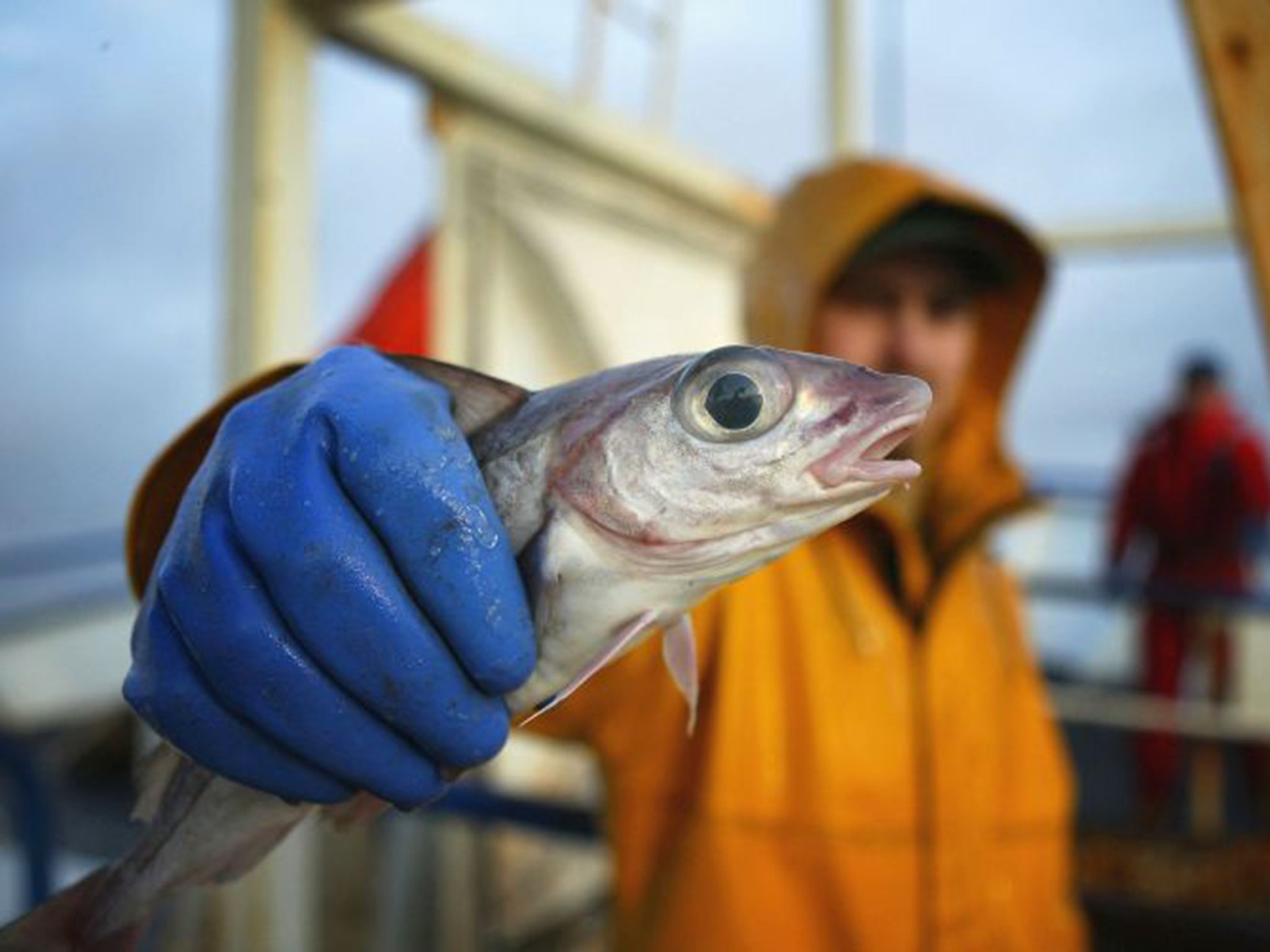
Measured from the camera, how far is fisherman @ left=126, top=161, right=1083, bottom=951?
2.67 feet

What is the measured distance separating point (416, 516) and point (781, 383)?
13.1 inches

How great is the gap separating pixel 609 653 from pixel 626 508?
0.41ft

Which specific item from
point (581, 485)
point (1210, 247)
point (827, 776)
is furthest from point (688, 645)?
point (1210, 247)

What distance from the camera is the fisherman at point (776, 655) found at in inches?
32.1

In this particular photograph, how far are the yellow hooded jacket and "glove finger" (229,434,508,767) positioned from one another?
0.72 m

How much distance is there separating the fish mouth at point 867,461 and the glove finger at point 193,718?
522mm

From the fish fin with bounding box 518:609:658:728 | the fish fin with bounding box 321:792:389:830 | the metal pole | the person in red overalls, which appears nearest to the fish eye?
the fish fin with bounding box 518:609:658:728

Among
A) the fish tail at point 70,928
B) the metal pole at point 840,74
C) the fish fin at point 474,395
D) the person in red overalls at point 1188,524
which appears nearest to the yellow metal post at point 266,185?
the fish fin at point 474,395

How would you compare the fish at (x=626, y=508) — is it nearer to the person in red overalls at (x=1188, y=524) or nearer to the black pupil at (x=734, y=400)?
the black pupil at (x=734, y=400)

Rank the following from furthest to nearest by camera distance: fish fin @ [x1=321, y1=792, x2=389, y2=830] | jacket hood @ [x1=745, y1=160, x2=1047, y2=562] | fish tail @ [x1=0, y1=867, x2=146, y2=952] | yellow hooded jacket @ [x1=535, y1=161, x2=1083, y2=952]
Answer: jacket hood @ [x1=745, y1=160, x2=1047, y2=562], yellow hooded jacket @ [x1=535, y1=161, x2=1083, y2=952], fish fin @ [x1=321, y1=792, x2=389, y2=830], fish tail @ [x1=0, y1=867, x2=146, y2=952]

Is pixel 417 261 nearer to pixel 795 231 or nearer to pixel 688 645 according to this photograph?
pixel 795 231

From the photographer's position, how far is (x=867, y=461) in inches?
31.2

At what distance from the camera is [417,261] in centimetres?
381

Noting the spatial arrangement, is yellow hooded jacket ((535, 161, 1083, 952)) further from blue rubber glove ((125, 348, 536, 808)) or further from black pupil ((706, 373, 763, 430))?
black pupil ((706, 373, 763, 430))
